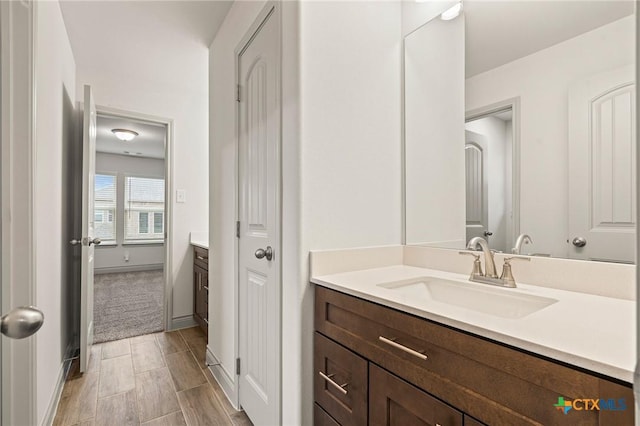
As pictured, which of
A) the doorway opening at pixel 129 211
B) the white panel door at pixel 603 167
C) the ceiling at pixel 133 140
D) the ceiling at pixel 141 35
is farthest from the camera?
the doorway opening at pixel 129 211

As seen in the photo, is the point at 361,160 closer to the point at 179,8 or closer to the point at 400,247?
the point at 400,247

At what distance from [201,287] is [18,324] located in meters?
2.51

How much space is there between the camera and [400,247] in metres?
1.59

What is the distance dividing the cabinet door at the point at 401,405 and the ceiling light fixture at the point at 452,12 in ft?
5.05

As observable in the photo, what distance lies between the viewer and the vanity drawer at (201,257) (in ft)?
9.09

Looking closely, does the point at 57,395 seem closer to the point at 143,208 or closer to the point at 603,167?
the point at 603,167

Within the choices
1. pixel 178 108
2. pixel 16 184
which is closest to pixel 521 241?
pixel 16 184

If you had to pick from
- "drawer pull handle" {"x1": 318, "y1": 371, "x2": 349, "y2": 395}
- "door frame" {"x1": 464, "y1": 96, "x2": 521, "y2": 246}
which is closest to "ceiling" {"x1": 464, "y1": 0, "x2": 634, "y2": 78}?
"door frame" {"x1": 464, "y1": 96, "x2": 521, "y2": 246}

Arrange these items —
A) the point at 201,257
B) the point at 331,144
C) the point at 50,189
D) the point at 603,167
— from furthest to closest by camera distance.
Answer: the point at 201,257, the point at 50,189, the point at 331,144, the point at 603,167

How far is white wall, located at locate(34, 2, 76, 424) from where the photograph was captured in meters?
1.45

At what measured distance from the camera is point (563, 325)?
0.71 meters

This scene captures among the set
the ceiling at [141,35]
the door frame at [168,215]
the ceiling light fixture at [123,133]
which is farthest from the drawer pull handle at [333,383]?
the ceiling light fixture at [123,133]

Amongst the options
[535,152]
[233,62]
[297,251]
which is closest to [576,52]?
[535,152]

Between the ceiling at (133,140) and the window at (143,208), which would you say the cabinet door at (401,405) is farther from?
the window at (143,208)
